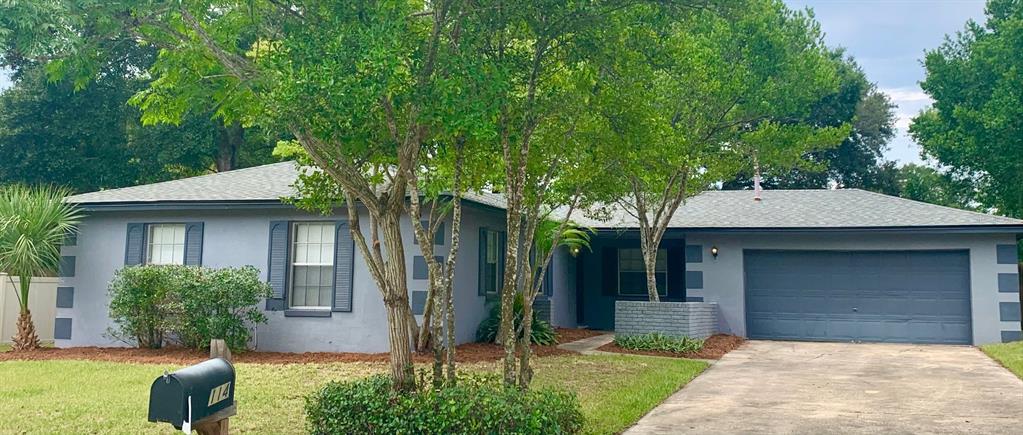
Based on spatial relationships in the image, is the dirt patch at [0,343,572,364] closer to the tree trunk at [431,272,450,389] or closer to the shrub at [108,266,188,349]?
the shrub at [108,266,188,349]

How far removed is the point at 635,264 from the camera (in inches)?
744

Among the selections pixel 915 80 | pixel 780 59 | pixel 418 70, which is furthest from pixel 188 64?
pixel 915 80

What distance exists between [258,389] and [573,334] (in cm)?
868

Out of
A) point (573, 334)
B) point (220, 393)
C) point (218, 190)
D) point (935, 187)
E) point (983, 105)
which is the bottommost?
point (573, 334)

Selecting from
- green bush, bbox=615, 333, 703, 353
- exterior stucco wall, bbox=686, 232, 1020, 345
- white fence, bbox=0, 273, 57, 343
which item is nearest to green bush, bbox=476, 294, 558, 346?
green bush, bbox=615, 333, 703, 353

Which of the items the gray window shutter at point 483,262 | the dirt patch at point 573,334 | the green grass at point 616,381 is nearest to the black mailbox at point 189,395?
the green grass at point 616,381

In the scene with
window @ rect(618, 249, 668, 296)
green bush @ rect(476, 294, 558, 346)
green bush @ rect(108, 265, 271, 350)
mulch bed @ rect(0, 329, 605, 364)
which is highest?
window @ rect(618, 249, 668, 296)

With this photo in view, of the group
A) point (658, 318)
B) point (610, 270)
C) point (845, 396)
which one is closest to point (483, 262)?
point (658, 318)

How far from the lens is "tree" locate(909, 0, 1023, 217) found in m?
22.5

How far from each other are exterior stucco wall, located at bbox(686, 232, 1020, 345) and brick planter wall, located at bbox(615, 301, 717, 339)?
229cm

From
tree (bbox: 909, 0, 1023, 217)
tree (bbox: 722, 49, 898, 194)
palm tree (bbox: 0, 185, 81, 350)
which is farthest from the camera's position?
tree (bbox: 722, 49, 898, 194)

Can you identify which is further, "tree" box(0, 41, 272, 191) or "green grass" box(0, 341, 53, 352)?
"tree" box(0, 41, 272, 191)

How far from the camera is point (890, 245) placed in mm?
15875

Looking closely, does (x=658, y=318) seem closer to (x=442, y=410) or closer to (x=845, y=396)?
(x=845, y=396)
